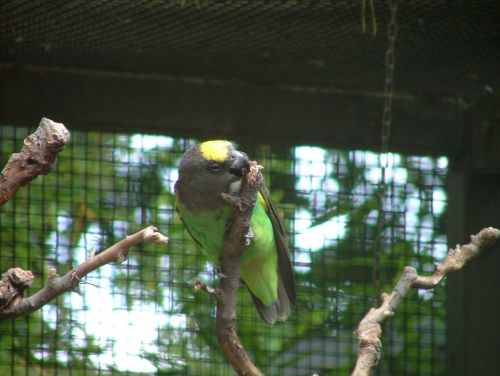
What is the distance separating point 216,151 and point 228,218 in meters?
0.23

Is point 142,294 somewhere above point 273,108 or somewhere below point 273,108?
below

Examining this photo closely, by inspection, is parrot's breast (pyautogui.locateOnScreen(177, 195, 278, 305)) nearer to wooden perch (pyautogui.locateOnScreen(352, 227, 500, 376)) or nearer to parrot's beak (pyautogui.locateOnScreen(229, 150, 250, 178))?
parrot's beak (pyautogui.locateOnScreen(229, 150, 250, 178))

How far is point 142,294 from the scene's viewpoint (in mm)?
3559

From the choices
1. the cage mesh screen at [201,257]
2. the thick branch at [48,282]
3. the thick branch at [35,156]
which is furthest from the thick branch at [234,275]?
the cage mesh screen at [201,257]

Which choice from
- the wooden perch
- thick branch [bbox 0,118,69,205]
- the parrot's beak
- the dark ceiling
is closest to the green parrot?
the parrot's beak

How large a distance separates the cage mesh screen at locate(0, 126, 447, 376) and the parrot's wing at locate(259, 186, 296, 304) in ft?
2.16

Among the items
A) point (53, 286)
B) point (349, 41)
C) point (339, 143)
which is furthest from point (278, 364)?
point (53, 286)

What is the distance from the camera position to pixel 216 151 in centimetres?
251

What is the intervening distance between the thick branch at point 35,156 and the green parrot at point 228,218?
2.51ft

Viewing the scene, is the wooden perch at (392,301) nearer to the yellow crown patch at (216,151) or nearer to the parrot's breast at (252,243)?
the parrot's breast at (252,243)

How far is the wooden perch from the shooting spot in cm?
175

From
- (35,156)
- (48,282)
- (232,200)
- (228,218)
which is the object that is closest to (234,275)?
(232,200)

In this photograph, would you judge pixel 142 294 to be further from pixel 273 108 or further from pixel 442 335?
pixel 442 335

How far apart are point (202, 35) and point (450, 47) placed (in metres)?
0.89
